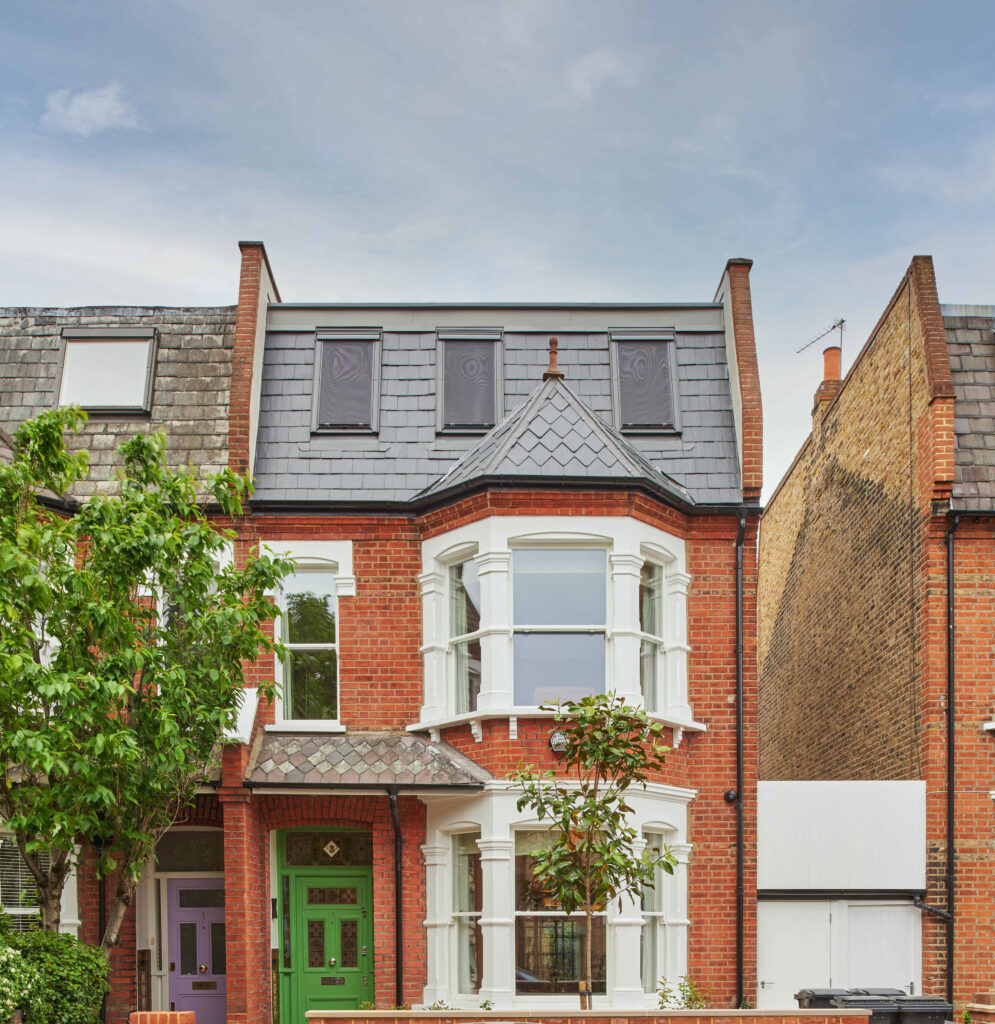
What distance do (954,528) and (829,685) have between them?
16.1ft

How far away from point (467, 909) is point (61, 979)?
449 centimetres

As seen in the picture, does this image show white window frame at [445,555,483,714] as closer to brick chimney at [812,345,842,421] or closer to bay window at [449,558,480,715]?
bay window at [449,558,480,715]

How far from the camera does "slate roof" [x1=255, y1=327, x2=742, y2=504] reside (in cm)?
1472

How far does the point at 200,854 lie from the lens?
14336 mm

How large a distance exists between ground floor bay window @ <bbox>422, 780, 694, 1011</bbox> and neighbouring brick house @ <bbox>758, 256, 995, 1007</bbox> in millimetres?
2938

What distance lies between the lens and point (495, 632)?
13.4m

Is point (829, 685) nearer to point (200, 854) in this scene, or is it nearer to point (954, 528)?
point (954, 528)

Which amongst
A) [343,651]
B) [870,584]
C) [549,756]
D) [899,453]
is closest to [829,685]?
[870,584]

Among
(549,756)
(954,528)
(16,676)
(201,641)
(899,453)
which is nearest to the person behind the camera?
(16,676)

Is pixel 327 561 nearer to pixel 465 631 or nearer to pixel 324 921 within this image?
pixel 465 631

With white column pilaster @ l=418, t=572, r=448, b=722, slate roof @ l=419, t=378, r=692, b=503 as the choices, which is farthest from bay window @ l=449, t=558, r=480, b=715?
slate roof @ l=419, t=378, r=692, b=503

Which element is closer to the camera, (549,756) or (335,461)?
(549,756)

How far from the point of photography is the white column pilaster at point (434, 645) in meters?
14.0

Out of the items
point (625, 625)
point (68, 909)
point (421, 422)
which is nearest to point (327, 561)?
point (421, 422)
